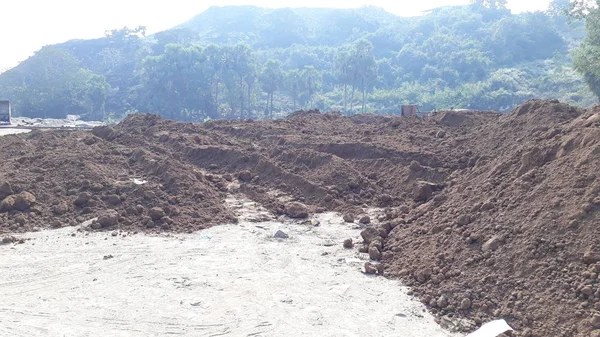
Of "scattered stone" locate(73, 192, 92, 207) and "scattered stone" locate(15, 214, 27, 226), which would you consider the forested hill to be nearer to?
"scattered stone" locate(73, 192, 92, 207)

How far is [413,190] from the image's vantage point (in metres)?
11.9

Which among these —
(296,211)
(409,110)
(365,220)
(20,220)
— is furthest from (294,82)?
(20,220)

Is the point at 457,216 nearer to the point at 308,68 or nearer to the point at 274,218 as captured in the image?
the point at 274,218

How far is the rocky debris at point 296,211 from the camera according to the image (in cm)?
1108

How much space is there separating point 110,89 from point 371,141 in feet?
175

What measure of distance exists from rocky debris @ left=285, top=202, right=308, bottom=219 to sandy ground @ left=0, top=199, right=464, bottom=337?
1261 mm

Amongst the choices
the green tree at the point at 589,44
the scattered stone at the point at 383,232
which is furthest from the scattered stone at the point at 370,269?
the green tree at the point at 589,44

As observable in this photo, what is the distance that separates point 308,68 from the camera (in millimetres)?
57719

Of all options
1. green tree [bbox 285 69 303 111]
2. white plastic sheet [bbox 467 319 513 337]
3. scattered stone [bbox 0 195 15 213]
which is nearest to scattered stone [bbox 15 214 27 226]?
scattered stone [bbox 0 195 15 213]

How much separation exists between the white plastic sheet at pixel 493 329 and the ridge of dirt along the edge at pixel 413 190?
23cm

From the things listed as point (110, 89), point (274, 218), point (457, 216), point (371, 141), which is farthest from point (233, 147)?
point (110, 89)

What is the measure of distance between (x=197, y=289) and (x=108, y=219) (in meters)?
3.64

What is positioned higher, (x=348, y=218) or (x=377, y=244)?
(x=377, y=244)

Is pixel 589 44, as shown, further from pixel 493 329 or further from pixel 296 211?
pixel 493 329
